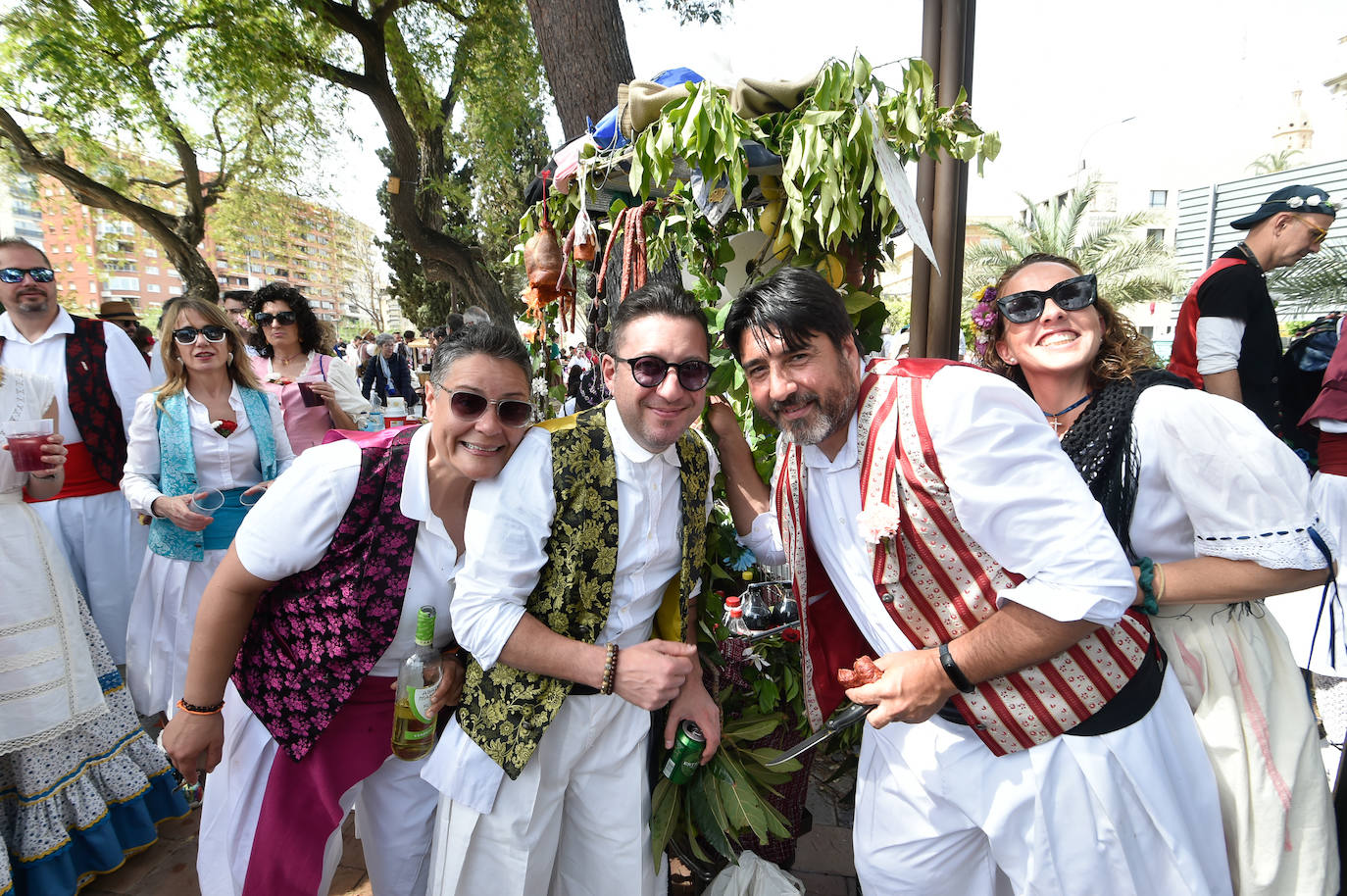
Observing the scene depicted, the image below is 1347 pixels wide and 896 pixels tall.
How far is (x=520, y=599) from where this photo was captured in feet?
5.74

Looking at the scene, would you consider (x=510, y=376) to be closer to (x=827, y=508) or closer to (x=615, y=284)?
(x=615, y=284)

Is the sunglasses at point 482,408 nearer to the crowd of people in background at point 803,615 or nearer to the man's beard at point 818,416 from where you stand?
the crowd of people in background at point 803,615

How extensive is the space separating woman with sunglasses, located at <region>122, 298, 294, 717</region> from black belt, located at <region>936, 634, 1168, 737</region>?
3259 mm

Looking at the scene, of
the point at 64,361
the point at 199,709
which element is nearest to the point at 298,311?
the point at 64,361

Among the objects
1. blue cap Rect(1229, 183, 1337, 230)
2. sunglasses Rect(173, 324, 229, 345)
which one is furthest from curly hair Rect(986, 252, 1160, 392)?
sunglasses Rect(173, 324, 229, 345)

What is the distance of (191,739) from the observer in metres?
1.91

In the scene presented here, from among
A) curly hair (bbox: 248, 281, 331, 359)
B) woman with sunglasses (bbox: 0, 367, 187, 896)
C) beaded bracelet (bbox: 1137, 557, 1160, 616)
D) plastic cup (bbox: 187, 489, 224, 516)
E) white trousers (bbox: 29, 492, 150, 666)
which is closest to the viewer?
beaded bracelet (bbox: 1137, 557, 1160, 616)

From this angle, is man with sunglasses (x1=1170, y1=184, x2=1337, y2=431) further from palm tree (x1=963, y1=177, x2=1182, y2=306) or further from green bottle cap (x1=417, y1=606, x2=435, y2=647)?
palm tree (x1=963, y1=177, x2=1182, y2=306)

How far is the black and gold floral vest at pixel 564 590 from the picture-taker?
1.78 metres

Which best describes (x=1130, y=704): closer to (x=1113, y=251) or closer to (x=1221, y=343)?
(x=1221, y=343)

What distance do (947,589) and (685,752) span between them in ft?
2.90

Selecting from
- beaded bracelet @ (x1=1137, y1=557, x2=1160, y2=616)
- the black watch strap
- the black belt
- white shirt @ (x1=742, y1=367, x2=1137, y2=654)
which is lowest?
the black belt

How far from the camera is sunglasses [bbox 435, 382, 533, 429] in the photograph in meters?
1.83

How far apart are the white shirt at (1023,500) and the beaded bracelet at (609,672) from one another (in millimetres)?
922
